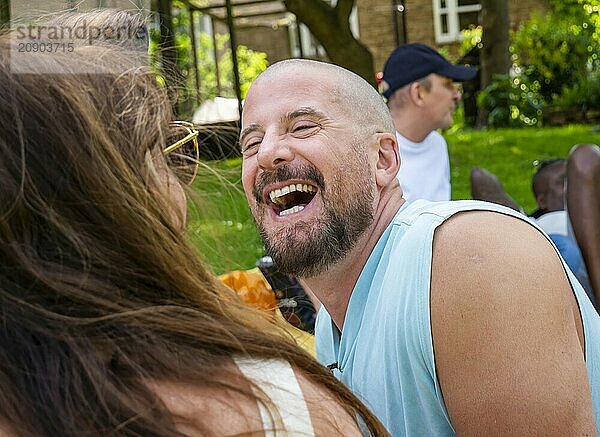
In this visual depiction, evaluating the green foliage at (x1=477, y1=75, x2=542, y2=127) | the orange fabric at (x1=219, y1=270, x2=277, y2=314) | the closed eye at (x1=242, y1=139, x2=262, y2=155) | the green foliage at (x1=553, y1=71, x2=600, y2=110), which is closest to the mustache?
the closed eye at (x1=242, y1=139, x2=262, y2=155)

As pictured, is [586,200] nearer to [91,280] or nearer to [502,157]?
[91,280]

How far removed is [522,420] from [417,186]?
348 centimetres

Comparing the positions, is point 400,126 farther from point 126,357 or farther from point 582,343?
point 126,357

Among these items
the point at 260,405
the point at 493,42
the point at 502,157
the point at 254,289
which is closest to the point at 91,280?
the point at 260,405

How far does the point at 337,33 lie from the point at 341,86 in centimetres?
790

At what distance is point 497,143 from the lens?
11852 millimetres

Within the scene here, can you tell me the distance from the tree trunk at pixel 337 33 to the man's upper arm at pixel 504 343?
8297mm

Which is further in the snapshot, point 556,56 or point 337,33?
point 556,56

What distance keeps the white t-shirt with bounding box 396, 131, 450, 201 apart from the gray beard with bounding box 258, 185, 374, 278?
2.88 metres

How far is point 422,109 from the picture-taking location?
5.41 meters

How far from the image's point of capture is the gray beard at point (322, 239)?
2125 mm

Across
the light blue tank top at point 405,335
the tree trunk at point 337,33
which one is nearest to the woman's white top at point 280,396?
the light blue tank top at point 405,335

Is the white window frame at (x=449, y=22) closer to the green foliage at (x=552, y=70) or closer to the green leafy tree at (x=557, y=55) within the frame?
the green foliage at (x=552, y=70)

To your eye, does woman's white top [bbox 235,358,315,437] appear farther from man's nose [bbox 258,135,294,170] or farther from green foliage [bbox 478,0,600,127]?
green foliage [bbox 478,0,600,127]
